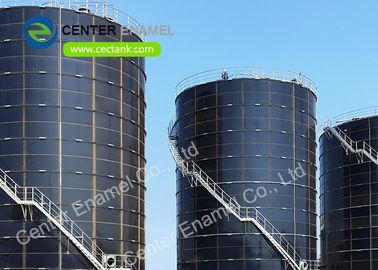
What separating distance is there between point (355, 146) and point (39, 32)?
20.6 meters

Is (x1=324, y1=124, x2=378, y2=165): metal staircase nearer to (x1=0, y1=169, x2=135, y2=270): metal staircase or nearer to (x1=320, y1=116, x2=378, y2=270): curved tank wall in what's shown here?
(x1=320, y1=116, x2=378, y2=270): curved tank wall

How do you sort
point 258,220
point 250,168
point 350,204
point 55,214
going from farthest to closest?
point 350,204
point 250,168
point 258,220
point 55,214

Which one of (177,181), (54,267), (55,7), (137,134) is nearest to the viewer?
(54,267)

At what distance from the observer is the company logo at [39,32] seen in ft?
102

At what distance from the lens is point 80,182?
30625 mm

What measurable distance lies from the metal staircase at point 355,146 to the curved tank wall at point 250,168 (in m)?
2.04

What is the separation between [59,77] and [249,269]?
15347 millimetres

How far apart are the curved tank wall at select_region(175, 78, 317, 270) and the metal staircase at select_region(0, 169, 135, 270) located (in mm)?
10515

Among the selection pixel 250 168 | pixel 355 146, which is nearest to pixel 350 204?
pixel 355 146

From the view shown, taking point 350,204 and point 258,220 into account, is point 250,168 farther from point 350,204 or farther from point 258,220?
point 350,204

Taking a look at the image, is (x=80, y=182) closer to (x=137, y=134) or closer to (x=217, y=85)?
(x=137, y=134)

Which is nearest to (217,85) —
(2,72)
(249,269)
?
(249,269)

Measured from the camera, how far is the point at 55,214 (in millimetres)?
29984

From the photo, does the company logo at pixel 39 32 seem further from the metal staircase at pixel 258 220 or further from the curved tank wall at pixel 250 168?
the metal staircase at pixel 258 220
